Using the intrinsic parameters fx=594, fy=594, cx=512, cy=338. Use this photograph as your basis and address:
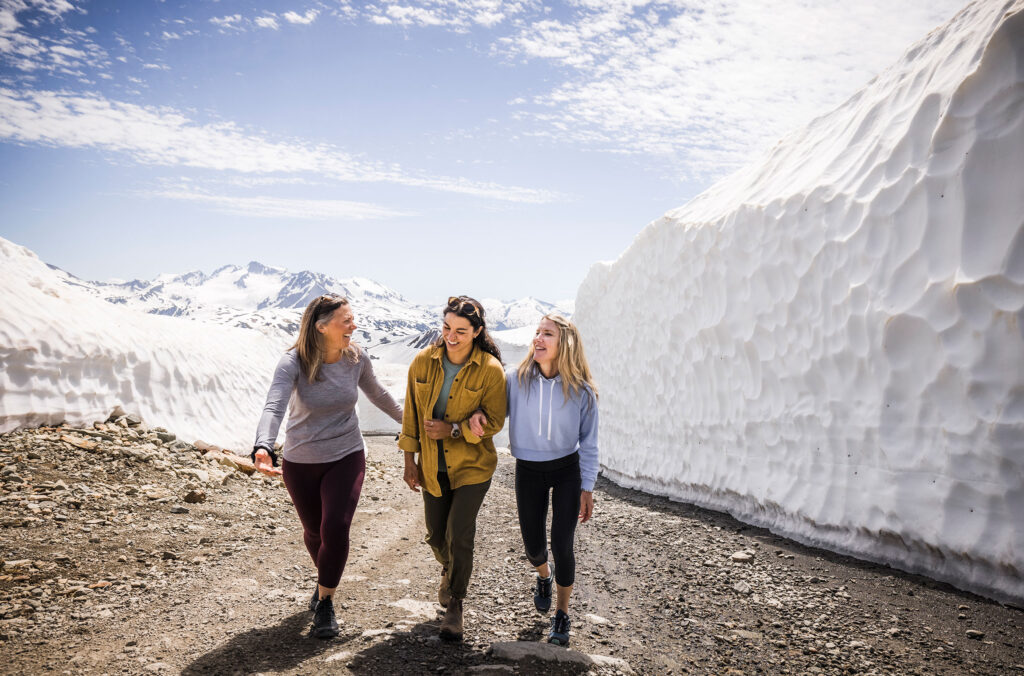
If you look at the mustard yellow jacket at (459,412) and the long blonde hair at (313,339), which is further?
the long blonde hair at (313,339)

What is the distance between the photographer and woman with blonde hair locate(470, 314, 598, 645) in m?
3.59

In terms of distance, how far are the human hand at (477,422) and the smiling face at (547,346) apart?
1.67 feet

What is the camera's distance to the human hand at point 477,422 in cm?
342

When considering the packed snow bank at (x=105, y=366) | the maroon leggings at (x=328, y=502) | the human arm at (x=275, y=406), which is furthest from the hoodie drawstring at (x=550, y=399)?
the packed snow bank at (x=105, y=366)

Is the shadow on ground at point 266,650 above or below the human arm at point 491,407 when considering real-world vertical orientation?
below

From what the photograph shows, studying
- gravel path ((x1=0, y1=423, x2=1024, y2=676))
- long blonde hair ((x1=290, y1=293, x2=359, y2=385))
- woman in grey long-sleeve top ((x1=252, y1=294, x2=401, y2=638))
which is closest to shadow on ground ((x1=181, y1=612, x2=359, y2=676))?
gravel path ((x1=0, y1=423, x2=1024, y2=676))

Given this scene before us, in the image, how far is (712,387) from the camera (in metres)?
8.33

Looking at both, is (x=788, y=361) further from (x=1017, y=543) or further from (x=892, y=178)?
(x=1017, y=543)

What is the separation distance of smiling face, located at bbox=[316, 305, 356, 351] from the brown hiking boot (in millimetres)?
1730

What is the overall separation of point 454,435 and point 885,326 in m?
4.07

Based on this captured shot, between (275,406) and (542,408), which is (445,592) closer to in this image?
(542,408)

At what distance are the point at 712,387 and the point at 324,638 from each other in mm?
6295

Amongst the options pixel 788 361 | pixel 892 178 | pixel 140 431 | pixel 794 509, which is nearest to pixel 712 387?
pixel 788 361

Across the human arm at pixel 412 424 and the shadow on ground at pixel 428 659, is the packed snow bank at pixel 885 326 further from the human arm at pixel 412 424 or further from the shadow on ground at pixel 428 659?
the human arm at pixel 412 424
